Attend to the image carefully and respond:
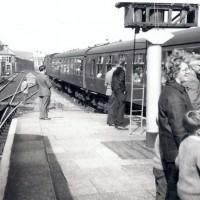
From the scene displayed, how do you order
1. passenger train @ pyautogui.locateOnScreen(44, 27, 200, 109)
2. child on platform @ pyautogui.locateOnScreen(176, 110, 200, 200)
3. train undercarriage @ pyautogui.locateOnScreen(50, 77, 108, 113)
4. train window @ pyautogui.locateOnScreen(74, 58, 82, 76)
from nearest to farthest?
child on platform @ pyautogui.locateOnScreen(176, 110, 200, 200) < passenger train @ pyautogui.locateOnScreen(44, 27, 200, 109) < train undercarriage @ pyautogui.locateOnScreen(50, 77, 108, 113) < train window @ pyautogui.locateOnScreen(74, 58, 82, 76)

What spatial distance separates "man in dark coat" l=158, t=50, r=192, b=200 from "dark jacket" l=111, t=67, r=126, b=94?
5.75m

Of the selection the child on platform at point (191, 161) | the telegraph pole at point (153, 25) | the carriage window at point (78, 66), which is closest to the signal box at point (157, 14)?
the telegraph pole at point (153, 25)

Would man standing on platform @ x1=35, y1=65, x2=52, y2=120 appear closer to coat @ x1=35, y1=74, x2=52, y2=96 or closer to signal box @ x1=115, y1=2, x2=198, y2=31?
coat @ x1=35, y1=74, x2=52, y2=96

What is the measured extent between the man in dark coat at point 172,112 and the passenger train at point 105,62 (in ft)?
13.2

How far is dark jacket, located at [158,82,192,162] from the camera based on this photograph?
3.63 meters

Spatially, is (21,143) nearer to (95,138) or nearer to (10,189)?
(95,138)

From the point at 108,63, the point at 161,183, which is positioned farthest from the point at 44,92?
the point at 161,183

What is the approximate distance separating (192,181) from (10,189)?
2.67m

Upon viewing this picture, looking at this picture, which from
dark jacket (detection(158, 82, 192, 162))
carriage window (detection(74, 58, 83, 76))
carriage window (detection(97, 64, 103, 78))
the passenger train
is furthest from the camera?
carriage window (detection(74, 58, 83, 76))

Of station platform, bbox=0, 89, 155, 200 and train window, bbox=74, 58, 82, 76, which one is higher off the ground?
train window, bbox=74, 58, 82, 76

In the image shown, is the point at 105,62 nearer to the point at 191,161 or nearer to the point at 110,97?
the point at 110,97

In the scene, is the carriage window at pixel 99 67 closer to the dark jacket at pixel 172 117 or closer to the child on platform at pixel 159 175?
the child on platform at pixel 159 175

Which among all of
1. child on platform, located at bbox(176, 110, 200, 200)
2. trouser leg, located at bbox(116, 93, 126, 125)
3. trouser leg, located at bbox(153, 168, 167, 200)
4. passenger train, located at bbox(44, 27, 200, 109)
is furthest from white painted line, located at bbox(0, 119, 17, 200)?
passenger train, located at bbox(44, 27, 200, 109)

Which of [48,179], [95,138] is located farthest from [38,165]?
[95,138]
